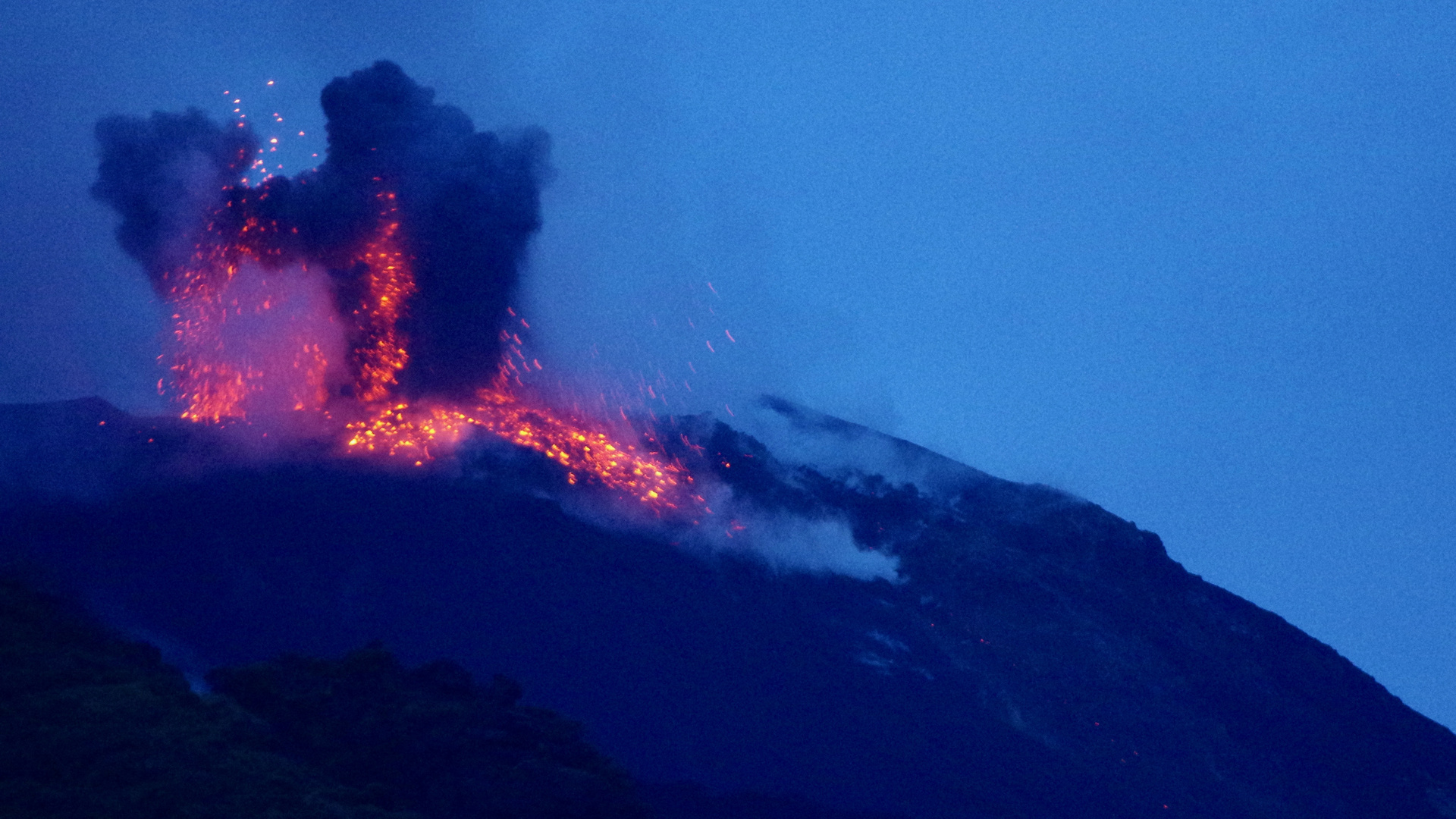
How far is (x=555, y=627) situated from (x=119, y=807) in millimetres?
18311

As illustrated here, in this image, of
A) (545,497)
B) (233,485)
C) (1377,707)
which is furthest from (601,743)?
(1377,707)

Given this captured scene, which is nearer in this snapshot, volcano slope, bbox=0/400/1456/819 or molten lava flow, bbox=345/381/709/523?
volcano slope, bbox=0/400/1456/819

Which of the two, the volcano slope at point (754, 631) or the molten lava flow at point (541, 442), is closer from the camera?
the volcano slope at point (754, 631)

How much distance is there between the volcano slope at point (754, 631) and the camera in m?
28.5

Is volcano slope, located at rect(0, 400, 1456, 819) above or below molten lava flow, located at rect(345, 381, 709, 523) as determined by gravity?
below

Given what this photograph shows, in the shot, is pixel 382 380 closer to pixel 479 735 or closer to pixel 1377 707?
pixel 479 735

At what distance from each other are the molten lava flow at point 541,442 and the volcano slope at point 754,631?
5.11ft

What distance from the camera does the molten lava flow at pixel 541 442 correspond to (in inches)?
1538

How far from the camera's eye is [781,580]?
3912 cm

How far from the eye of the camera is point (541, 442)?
41.0m

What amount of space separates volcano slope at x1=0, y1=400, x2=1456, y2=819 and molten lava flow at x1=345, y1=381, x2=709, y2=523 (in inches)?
61.3

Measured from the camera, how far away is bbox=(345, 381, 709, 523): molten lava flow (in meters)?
39.1

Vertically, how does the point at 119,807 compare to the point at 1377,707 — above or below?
below

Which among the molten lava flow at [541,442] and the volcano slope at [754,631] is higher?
the molten lava flow at [541,442]
